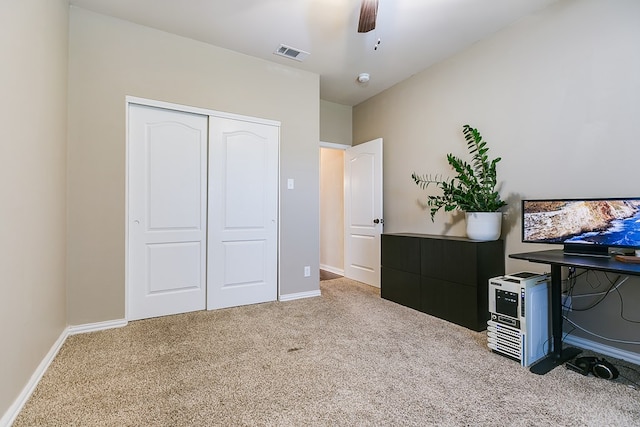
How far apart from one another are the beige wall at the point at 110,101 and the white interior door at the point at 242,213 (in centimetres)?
33

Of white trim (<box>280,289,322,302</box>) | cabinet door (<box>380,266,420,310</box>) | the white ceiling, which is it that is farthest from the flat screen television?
white trim (<box>280,289,322,302</box>)

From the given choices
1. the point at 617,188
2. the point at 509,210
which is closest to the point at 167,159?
the point at 509,210

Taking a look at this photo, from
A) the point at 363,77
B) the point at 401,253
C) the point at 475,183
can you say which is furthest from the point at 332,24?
the point at 401,253

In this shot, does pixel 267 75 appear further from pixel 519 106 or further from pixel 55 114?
pixel 519 106

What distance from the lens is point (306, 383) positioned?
1760 millimetres

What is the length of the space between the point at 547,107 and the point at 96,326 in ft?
13.9

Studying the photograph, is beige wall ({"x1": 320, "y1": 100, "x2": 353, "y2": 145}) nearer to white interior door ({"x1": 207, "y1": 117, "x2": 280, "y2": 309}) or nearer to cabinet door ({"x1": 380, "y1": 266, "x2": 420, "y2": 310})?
white interior door ({"x1": 207, "y1": 117, "x2": 280, "y2": 309})

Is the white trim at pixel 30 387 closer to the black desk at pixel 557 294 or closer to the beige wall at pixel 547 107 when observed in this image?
the black desk at pixel 557 294

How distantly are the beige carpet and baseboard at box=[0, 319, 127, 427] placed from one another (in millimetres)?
44

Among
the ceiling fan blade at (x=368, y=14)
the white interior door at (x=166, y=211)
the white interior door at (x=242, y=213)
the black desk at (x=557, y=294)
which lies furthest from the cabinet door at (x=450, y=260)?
the white interior door at (x=166, y=211)

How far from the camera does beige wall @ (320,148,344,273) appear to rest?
5.07m

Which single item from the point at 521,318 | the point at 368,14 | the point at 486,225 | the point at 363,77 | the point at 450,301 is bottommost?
the point at 450,301

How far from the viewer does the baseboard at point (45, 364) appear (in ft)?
4.69

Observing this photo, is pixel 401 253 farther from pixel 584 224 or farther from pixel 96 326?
pixel 96 326
